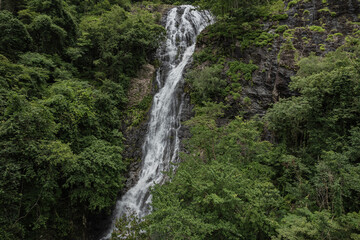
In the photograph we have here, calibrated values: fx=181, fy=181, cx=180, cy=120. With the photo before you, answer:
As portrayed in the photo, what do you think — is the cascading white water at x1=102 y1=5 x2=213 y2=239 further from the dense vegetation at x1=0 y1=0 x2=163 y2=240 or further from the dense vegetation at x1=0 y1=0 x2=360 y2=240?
the dense vegetation at x1=0 y1=0 x2=360 y2=240

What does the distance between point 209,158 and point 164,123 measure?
8111 millimetres

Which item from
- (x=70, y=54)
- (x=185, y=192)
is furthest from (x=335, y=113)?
(x=70, y=54)

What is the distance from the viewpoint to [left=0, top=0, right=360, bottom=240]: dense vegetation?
5.60 m

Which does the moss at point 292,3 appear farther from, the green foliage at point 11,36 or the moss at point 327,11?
the green foliage at point 11,36

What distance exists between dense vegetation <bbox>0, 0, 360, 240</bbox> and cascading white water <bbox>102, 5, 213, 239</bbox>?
1.87 m

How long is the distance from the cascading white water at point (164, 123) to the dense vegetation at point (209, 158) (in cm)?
187

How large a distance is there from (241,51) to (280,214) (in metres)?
13.5

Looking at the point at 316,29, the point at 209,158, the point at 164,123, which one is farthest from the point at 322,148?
the point at 164,123

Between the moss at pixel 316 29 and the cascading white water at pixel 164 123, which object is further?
the moss at pixel 316 29

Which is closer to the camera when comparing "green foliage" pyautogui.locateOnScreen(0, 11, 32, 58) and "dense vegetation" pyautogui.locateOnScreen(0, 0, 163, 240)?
"dense vegetation" pyautogui.locateOnScreen(0, 0, 163, 240)

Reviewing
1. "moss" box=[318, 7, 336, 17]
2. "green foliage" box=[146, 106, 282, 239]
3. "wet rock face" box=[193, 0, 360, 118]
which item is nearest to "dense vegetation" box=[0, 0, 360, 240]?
"green foliage" box=[146, 106, 282, 239]

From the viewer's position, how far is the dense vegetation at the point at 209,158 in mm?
5602

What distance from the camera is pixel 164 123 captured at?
1622 cm

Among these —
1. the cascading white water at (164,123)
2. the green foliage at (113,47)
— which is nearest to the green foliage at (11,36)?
the green foliage at (113,47)
